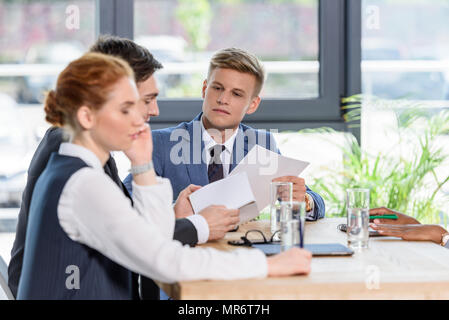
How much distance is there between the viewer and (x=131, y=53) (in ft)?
7.43

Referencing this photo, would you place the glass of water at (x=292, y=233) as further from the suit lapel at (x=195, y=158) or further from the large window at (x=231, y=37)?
the large window at (x=231, y=37)

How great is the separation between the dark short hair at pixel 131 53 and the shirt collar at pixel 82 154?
24.2 inches

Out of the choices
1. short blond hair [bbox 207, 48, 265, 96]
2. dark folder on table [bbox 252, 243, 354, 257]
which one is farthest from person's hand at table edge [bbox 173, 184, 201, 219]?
short blond hair [bbox 207, 48, 265, 96]

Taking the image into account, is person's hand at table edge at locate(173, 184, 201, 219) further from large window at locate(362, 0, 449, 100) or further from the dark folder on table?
large window at locate(362, 0, 449, 100)

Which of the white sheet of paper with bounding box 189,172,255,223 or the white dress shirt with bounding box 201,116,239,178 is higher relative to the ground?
the white dress shirt with bounding box 201,116,239,178

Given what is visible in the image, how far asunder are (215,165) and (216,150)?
0.07 meters

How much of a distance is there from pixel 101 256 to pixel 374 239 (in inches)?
36.3

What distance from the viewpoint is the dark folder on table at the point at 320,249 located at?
5.99 ft

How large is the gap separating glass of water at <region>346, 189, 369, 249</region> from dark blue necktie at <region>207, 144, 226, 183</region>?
0.84 meters

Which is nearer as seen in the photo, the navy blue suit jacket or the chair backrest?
the chair backrest

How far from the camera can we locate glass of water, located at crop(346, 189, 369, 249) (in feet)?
6.46

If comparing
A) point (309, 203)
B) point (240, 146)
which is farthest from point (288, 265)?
point (240, 146)
